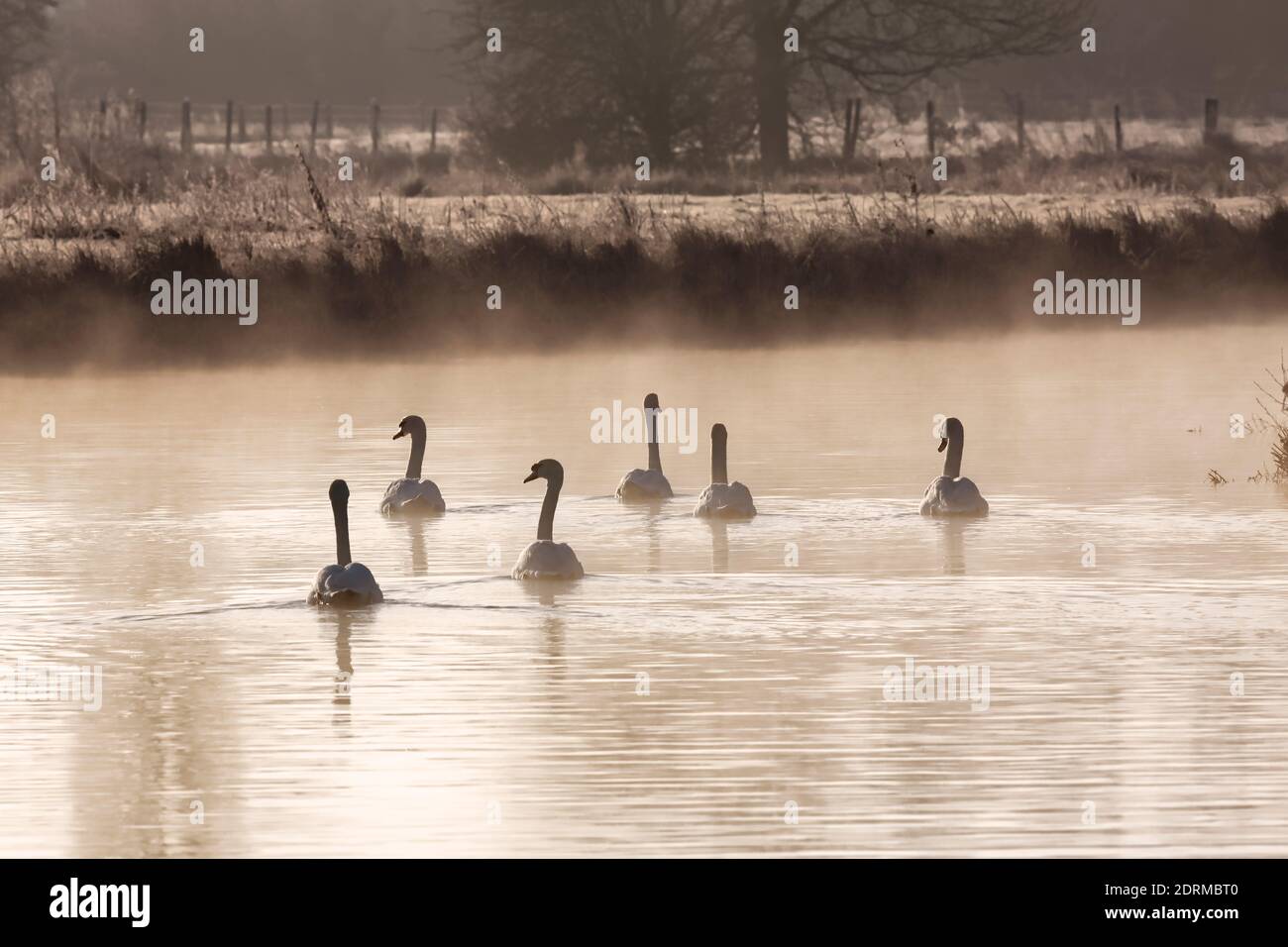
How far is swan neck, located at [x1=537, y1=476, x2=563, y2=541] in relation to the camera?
12.8 m

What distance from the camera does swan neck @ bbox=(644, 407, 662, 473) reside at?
1636 cm

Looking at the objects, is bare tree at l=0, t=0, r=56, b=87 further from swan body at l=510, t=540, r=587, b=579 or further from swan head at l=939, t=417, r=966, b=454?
swan body at l=510, t=540, r=587, b=579

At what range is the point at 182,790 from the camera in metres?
8.32

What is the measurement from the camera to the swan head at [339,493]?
1253 centimetres

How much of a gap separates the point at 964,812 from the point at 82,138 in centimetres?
3242

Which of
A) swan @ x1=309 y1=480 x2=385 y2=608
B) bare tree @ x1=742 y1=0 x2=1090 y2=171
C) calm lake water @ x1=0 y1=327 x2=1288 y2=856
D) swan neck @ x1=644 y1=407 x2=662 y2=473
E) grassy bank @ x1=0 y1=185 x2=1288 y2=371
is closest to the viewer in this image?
calm lake water @ x1=0 y1=327 x2=1288 y2=856

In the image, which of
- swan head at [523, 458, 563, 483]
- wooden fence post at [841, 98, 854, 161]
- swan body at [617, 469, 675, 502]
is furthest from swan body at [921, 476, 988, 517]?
wooden fence post at [841, 98, 854, 161]

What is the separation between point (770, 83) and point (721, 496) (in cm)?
3079

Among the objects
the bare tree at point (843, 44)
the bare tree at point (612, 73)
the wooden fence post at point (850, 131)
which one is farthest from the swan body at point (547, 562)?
the wooden fence post at point (850, 131)

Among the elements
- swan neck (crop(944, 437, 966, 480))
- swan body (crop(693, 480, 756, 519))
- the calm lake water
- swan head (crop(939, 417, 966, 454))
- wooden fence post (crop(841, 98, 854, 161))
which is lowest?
the calm lake water

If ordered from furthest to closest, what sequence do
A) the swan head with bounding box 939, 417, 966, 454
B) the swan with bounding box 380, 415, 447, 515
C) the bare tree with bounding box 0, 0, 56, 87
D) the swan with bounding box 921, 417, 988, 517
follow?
the bare tree with bounding box 0, 0, 56, 87, the swan head with bounding box 939, 417, 966, 454, the swan with bounding box 380, 415, 447, 515, the swan with bounding box 921, 417, 988, 517

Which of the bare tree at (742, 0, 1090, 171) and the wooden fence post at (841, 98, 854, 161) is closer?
the bare tree at (742, 0, 1090, 171)

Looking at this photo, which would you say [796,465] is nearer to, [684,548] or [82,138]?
[684,548]

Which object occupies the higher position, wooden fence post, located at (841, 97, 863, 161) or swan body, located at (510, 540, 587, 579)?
wooden fence post, located at (841, 97, 863, 161)
